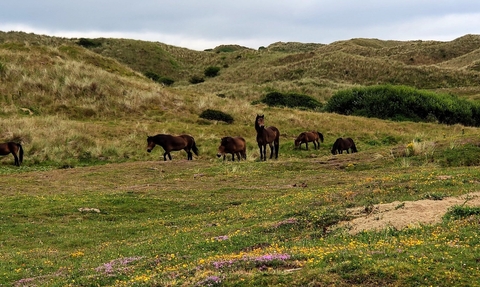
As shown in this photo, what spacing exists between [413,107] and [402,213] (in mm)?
40356

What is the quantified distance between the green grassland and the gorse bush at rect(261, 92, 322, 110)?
11230mm

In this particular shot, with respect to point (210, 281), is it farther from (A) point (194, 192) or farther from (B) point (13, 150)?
(B) point (13, 150)

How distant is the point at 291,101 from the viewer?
54.8 m

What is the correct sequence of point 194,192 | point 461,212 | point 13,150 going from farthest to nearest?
point 13,150 < point 194,192 < point 461,212

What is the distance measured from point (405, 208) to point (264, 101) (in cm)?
4528

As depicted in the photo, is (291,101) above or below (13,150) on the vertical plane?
above

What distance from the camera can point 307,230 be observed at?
1024cm

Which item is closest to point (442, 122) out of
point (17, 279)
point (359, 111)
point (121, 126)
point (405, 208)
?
point (359, 111)

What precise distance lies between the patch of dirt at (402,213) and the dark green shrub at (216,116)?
27.8 meters

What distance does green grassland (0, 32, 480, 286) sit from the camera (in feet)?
23.0

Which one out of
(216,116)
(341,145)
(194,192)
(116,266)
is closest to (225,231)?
(116,266)

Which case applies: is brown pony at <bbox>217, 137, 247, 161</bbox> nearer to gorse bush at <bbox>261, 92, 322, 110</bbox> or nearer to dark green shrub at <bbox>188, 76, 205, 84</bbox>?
gorse bush at <bbox>261, 92, 322, 110</bbox>

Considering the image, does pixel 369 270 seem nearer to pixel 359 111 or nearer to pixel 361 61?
pixel 359 111

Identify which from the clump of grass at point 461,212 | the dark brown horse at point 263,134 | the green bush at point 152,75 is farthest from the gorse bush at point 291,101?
the clump of grass at point 461,212
